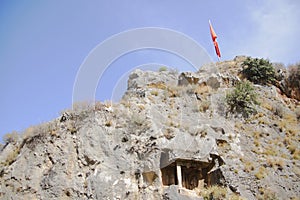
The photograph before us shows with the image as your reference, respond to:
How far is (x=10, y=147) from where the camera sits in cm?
1639

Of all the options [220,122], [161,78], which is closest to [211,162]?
[220,122]

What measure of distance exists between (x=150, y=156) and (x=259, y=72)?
543 inches

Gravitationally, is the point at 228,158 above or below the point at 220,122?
below

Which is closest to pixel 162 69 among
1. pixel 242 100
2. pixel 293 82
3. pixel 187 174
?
pixel 242 100

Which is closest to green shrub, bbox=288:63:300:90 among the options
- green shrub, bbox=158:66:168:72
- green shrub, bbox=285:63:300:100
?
green shrub, bbox=285:63:300:100

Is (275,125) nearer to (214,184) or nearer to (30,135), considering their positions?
(214,184)

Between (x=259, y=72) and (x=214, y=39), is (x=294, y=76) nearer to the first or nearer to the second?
(x=259, y=72)

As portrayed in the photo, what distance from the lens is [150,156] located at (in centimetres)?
1484

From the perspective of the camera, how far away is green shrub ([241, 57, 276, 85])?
81.4 feet

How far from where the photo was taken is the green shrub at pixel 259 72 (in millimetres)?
24812

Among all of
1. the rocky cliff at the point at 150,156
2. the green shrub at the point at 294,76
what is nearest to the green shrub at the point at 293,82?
the green shrub at the point at 294,76

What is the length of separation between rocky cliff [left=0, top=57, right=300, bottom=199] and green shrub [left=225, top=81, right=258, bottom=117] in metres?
0.76

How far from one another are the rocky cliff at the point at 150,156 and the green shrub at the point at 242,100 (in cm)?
76

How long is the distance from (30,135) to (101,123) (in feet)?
11.3
